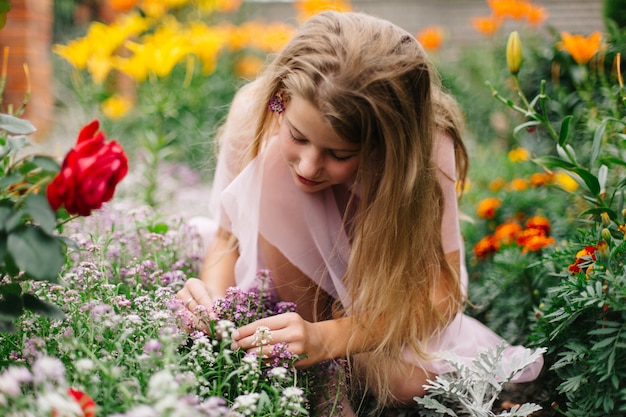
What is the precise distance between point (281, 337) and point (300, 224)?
43 cm

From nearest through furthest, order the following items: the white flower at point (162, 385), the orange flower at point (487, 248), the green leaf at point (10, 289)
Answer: the white flower at point (162, 385) → the green leaf at point (10, 289) → the orange flower at point (487, 248)

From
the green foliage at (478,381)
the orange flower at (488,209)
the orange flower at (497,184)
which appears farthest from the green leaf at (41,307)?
the orange flower at (497,184)

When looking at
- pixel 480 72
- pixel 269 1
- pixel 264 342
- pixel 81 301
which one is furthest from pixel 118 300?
pixel 269 1

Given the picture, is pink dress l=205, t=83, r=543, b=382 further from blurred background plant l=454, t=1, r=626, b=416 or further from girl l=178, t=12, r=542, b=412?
blurred background plant l=454, t=1, r=626, b=416

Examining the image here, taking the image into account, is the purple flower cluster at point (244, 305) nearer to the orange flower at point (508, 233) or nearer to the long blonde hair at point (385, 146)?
the long blonde hair at point (385, 146)

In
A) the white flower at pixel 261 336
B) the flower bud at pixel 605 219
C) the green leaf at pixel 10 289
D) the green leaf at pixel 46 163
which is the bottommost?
the white flower at pixel 261 336

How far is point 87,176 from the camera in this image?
917 millimetres

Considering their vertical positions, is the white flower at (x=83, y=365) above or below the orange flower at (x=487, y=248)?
above

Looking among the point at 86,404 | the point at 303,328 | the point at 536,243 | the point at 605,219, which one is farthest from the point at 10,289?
the point at 536,243

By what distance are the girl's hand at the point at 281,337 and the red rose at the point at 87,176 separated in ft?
1.41

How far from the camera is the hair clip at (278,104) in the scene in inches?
59.0

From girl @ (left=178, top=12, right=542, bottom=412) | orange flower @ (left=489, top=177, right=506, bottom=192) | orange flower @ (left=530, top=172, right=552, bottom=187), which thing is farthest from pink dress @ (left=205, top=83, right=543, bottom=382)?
orange flower @ (left=489, top=177, right=506, bottom=192)

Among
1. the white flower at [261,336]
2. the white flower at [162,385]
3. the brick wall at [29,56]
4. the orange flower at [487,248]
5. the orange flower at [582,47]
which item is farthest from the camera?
the brick wall at [29,56]

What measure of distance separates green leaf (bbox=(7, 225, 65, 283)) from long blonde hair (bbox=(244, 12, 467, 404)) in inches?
23.6
